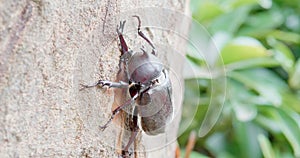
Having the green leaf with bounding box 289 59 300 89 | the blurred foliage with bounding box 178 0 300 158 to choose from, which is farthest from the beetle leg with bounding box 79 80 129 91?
the green leaf with bounding box 289 59 300 89

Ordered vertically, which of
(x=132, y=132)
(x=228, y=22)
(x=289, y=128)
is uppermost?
(x=228, y=22)

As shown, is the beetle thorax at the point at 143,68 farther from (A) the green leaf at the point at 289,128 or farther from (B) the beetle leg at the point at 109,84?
(A) the green leaf at the point at 289,128

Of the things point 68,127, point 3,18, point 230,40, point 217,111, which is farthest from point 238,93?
point 3,18

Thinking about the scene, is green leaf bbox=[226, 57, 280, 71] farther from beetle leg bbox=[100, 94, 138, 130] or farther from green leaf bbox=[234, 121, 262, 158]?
beetle leg bbox=[100, 94, 138, 130]

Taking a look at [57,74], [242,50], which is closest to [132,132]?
[57,74]

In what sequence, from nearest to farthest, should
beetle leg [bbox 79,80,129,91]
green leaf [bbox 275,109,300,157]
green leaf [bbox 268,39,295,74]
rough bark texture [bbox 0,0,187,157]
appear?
rough bark texture [bbox 0,0,187,157], beetle leg [bbox 79,80,129,91], green leaf [bbox 275,109,300,157], green leaf [bbox 268,39,295,74]

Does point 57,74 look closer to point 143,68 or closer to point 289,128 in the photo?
point 143,68
